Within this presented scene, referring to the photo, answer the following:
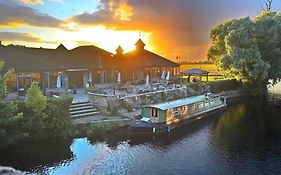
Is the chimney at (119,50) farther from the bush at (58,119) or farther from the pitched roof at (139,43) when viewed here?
the bush at (58,119)

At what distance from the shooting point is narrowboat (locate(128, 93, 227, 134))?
28.2 meters

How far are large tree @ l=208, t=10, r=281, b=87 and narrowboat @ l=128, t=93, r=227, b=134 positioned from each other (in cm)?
1255

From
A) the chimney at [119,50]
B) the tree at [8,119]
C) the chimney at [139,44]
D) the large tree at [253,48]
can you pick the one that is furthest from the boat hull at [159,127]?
the chimney at [139,44]

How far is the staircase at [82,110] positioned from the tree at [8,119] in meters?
Result: 6.33

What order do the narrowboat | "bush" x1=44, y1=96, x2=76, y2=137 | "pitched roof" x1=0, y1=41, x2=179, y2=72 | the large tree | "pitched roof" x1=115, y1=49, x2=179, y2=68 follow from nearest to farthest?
"bush" x1=44, y1=96, x2=76, y2=137 → the narrowboat → "pitched roof" x1=0, y1=41, x2=179, y2=72 → the large tree → "pitched roof" x1=115, y1=49, x2=179, y2=68

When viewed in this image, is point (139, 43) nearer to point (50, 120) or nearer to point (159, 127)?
point (159, 127)

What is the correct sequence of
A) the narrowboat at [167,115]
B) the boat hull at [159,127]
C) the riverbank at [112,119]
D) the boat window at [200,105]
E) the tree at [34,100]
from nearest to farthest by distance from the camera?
1. the tree at [34,100]
2. the boat hull at [159,127]
3. the narrowboat at [167,115]
4. the riverbank at [112,119]
5. the boat window at [200,105]

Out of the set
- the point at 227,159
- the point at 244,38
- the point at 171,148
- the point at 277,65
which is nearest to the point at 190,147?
the point at 171,148

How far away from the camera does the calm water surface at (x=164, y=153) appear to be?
2052 centimetres

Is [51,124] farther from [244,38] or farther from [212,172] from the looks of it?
[244,38]

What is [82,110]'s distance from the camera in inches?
1241

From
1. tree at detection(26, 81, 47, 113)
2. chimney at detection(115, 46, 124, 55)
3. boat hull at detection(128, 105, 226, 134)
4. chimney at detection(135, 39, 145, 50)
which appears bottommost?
boat hull at detection(128, 105, 226, 134)

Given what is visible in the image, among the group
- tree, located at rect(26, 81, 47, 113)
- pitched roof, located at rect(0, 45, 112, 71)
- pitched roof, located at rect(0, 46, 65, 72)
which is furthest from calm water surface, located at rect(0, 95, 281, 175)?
pitched roof, located at rect(0, 45, 112, 71)

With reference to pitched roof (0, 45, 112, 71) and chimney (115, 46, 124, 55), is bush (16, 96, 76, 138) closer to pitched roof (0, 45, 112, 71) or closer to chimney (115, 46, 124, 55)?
pitched roof (0, 45, 112, 71)
